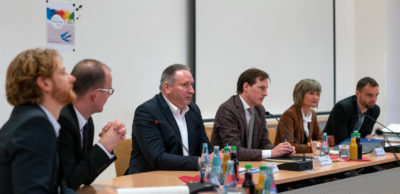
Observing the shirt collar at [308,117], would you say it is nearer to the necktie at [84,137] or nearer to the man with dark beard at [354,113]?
the man with dark beard at [354,113]

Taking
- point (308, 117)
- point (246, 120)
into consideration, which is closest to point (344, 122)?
point (308, 117)

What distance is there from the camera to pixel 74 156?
196 cm

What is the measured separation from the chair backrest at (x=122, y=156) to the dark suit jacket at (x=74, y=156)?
0.85 m

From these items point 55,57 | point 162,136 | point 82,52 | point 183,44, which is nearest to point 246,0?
point 183,44

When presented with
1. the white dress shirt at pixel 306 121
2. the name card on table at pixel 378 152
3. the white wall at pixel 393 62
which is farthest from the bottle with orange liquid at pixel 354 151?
the white wall at pixel 393 62

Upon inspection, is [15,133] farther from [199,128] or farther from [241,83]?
[241,83]

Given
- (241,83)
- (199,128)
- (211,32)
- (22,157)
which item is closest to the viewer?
(22,157)

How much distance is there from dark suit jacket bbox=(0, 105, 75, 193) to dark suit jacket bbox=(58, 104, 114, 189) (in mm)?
407

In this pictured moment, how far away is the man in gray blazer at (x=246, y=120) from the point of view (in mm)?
3107

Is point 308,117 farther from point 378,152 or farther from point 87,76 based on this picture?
point 87,76

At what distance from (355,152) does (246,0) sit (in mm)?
2346

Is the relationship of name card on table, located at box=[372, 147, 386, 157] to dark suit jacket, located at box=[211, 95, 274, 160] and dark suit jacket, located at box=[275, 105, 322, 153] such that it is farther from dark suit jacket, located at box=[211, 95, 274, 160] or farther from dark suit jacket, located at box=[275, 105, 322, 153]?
dark suit jacket, located at box=[211, 95, 274, 160]

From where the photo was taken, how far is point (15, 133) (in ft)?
4.62

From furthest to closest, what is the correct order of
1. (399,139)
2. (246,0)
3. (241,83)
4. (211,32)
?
(246,0) < (211,32) < (399,139) < (241,83)
